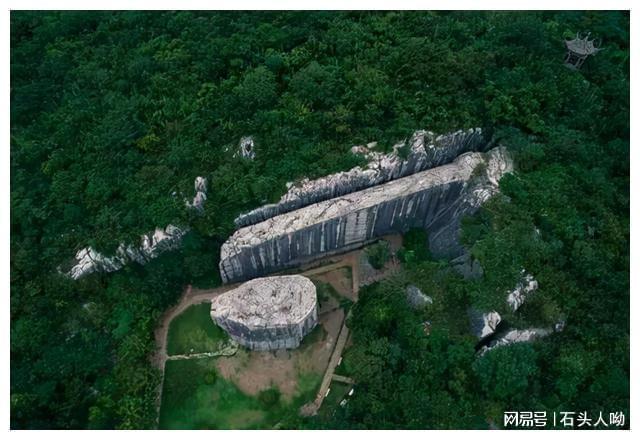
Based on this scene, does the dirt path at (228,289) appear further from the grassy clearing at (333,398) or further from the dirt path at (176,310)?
the grassy clearing at (333,398)

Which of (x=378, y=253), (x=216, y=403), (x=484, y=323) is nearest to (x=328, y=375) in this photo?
(x=216, y=403)

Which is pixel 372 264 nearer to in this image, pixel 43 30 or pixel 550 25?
pixel 550 25

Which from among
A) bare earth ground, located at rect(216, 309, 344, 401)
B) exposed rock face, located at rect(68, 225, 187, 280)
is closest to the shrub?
bare earth ground, located at rect(216, 309, 344, 401)

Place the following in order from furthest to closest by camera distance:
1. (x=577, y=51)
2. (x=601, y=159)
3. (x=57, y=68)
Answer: (x=57, y=68) < (x=577, y=51) < (x=601, y=159)

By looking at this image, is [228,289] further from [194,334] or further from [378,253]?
[378,253]

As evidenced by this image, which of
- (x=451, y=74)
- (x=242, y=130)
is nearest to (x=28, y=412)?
(x=242, y=130)

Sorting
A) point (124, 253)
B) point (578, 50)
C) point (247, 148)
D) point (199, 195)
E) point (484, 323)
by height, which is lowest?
point (124, 253)

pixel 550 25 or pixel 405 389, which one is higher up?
pixel 550 25
